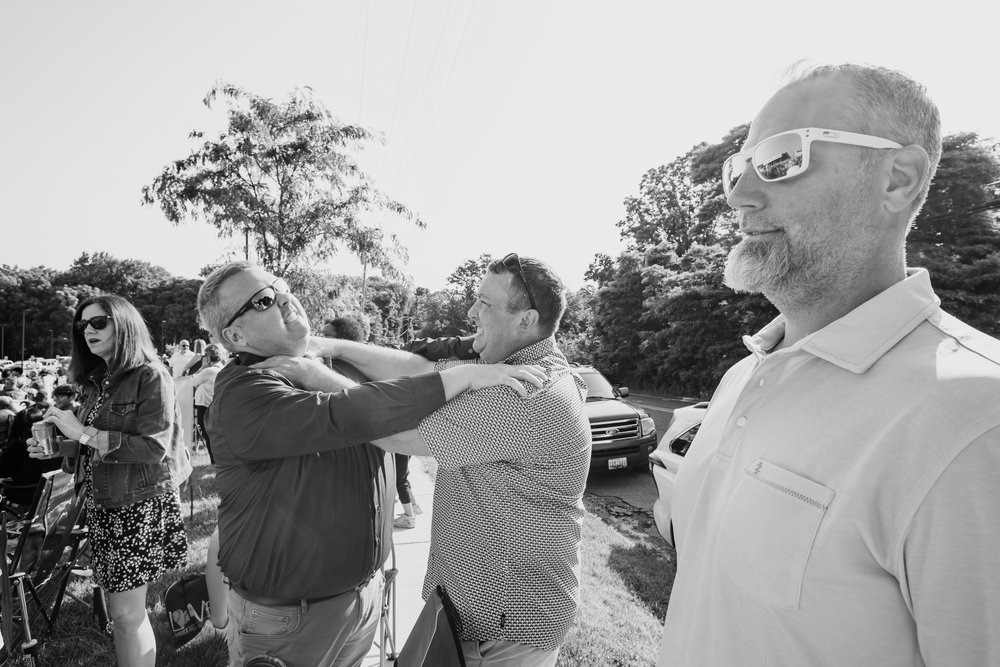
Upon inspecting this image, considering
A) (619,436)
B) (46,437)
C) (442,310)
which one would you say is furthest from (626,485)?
(442,310)

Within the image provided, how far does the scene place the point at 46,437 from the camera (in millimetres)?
3031

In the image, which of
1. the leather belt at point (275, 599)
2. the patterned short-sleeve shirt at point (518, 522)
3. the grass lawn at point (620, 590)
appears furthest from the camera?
the grass lawn at point (620, 590)

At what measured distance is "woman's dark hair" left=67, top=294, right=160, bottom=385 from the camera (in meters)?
3.09

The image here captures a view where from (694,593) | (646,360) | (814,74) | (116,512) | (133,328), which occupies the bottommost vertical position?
(646,360)

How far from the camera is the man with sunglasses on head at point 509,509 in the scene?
5.33 feet

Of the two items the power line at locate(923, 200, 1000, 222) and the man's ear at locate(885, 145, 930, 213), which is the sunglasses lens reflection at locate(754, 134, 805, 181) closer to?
the man's ear at locate(885, 145, 930, 213)

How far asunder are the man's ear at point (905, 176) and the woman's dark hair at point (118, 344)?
3484 millimetres

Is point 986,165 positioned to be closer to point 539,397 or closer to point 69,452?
point 539,397

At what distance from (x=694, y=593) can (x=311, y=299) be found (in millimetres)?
10458

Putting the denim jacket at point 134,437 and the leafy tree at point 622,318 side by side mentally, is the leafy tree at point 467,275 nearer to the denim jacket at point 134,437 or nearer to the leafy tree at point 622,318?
the leafy tree at point 622,318

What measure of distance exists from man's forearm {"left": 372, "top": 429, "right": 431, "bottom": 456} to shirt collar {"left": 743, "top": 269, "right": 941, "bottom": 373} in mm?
1085

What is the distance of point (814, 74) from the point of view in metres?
1.29

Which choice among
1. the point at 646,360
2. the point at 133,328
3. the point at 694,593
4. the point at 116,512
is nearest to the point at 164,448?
the point at 116,512

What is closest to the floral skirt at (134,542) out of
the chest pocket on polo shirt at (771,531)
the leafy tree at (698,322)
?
the chest pocket on polo shirt at (771,531)
